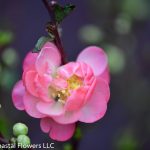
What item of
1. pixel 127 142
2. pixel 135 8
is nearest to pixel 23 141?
pixel 127 142

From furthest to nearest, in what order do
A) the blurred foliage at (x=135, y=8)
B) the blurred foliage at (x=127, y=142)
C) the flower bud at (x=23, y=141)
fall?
the blurred foliage at (x=135, y=8)
the blurred foliage at (x=127, y=142)
the flower bud at (x=23, y=141)

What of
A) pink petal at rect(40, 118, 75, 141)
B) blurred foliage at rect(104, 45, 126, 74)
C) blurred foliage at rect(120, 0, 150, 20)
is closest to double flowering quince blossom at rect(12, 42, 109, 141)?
pink petal at rect(40, 118, 75, 141)

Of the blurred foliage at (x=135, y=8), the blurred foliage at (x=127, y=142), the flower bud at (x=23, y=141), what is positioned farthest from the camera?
the blurred foliage at (x=135, y=8)

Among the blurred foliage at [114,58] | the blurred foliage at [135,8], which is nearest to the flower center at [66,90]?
the blurred foliage at [114,58]

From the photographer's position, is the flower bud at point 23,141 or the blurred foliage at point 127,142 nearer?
the flower bud at point 23,141

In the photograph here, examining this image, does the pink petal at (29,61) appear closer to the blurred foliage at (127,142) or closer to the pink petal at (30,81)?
the pink petal at (30,81)

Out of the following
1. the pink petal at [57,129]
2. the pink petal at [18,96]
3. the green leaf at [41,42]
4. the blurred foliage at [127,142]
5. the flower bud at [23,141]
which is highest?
the green leaf at [41,42]

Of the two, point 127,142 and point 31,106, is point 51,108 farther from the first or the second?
point 127,142

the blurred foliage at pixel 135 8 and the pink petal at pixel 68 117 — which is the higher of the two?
the pink petal at pixel 68 117

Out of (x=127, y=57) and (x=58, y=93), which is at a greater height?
(x=58, y=93)
